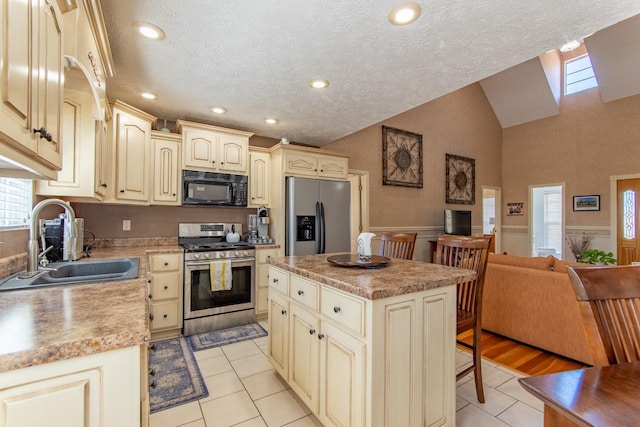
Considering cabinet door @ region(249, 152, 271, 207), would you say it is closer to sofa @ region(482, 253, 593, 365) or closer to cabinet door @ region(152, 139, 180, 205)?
cabinet door @ region(152, 139, 180, 205)

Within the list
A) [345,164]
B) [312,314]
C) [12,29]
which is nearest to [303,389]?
[312,314]

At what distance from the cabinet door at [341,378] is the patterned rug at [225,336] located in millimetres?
1627

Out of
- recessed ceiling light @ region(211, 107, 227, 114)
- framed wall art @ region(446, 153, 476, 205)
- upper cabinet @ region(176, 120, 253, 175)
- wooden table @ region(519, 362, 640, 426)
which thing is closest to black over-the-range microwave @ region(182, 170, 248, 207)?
upper cabinet @ region(176, 120, 253, 175)

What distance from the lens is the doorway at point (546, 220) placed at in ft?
21.9

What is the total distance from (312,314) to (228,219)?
257cm

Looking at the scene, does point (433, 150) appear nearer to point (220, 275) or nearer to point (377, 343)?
point (220, 275)

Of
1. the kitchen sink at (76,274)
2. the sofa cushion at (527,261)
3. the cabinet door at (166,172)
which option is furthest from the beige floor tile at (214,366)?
the sofa cushion at (527,261)

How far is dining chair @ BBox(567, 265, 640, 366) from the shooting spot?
3.15ft

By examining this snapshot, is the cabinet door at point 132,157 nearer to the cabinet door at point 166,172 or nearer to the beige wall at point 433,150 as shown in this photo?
the cabinet door at point 166,172

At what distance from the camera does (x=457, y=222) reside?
5.86 metres

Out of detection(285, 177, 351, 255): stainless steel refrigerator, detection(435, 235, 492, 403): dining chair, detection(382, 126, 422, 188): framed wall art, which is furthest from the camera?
detection(382, 126, 422, 188): framed wall art

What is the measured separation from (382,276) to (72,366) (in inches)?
50.5

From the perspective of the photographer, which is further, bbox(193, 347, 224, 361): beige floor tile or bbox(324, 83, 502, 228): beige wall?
bbox(324, 83, 502, 228): beige wall

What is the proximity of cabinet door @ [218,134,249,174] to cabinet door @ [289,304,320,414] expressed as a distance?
222cm
